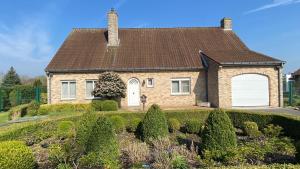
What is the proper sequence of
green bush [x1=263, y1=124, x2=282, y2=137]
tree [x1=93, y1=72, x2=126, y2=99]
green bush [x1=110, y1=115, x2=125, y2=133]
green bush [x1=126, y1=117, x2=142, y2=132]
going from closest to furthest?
green bush [x1=263, y1=124, x2=282, y2=137] → green bush [x1=110, y1=115, x2=125, y2=133] → green bush [x1=126, y1=117, x2=142, y2=132] → tree [x1=93, y1=72, x2=126, y2=99]

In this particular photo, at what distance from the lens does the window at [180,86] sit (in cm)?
2153

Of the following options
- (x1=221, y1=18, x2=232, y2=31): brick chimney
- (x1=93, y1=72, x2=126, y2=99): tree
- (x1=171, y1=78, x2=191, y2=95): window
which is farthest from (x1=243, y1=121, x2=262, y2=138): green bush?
(x1=221, y1=18, x2=232, y2=31): brick chimney

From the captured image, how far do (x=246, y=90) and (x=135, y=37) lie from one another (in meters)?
11.3

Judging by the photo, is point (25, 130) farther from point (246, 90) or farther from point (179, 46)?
point (179, 46)

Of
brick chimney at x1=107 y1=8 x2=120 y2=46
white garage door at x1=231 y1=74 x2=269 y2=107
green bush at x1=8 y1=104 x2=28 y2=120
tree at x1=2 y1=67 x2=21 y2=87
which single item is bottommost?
green bush at x1=8 y1=104 x2=28 y2=120

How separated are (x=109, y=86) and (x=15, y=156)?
14494 millimetres

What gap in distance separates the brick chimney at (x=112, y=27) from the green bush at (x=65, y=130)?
47.3 feet

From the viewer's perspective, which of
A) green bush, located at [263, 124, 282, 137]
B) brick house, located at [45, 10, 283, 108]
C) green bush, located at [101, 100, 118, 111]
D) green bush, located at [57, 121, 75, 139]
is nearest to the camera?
green bush, located at [57, 121, 75, 139]

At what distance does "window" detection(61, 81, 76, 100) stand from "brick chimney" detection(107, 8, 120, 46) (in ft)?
16.5

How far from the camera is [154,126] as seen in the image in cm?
934

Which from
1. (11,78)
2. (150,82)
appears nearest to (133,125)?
(150,82)

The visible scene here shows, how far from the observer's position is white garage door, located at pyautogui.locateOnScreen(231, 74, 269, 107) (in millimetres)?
19500

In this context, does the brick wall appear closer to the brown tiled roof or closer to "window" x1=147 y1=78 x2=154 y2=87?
"window" x1=147 y1=78 x2=154 y2=87

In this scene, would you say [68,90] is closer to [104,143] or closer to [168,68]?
[168,68]
